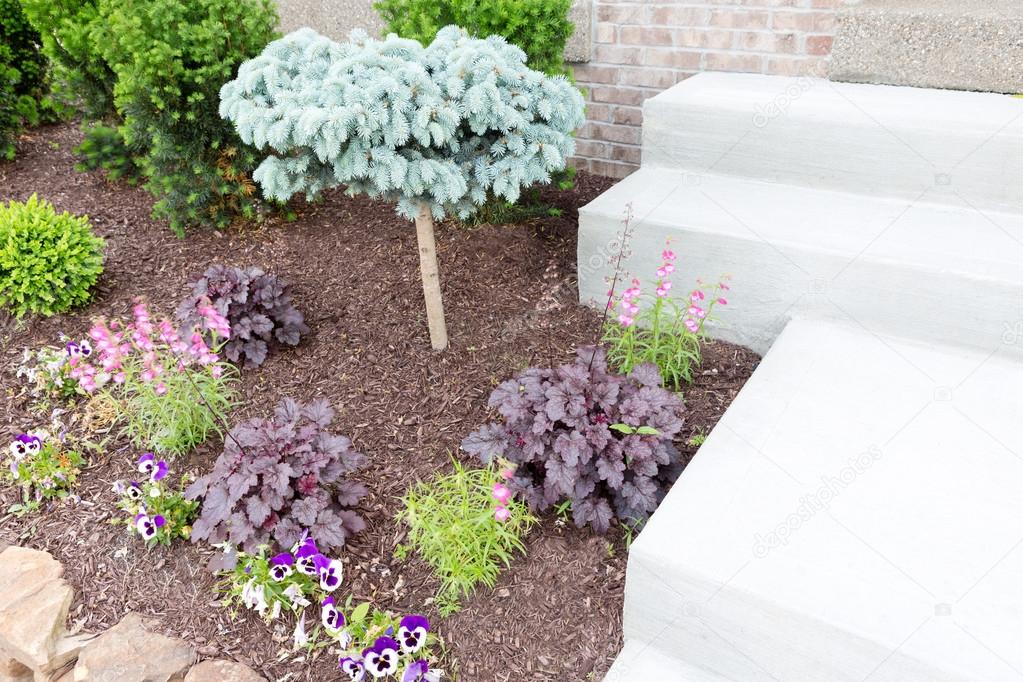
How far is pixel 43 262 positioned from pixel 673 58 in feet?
10.8

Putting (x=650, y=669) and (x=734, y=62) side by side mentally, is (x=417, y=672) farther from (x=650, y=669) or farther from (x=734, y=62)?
(x=734, y=62)

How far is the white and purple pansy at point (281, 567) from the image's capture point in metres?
2.21

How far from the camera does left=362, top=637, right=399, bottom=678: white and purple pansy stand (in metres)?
2.01

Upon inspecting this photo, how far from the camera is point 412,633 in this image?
6.73ft

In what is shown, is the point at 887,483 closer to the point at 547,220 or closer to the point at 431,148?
the point at 431,148

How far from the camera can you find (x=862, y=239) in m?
2.85

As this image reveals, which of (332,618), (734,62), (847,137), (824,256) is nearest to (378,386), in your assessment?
(332,618)

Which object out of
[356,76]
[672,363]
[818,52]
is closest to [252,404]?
[356,76]

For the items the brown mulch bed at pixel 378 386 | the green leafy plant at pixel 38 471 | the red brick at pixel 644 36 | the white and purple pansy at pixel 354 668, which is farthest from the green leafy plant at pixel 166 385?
the red brick at pixel 644 36

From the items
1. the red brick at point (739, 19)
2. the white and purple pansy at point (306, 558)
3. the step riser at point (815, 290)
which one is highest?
the red brick at point (739, 19)

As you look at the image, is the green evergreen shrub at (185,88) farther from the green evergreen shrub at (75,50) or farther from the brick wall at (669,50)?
the brick wall at (669,50)

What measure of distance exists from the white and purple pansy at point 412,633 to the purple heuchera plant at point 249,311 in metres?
1.48

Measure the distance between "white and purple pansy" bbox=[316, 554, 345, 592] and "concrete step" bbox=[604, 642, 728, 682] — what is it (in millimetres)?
843

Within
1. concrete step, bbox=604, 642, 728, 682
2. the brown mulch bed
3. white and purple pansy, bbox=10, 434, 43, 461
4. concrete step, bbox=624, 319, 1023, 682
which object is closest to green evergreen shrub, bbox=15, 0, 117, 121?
the brown mulch bed
